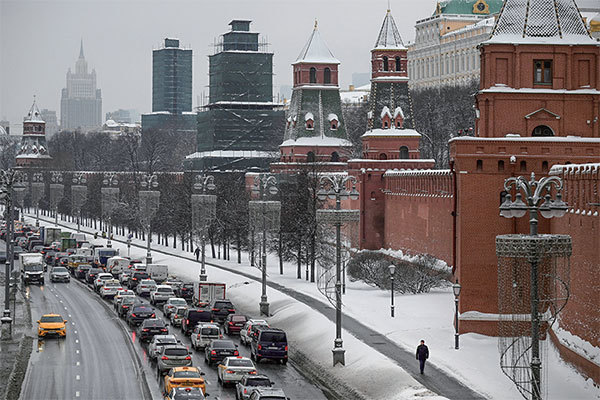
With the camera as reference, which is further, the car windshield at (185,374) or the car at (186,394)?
the car windshield at (185,374)

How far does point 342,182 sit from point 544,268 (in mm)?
12592

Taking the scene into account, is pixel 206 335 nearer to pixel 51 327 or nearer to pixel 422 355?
pixel 51 327

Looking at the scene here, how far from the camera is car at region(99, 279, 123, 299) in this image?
6600 cm

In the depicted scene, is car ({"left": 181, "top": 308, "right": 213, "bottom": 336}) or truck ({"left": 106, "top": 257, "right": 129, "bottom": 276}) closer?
car ({"left": 181, "top": 308, "right": 213, "bottom": 336})

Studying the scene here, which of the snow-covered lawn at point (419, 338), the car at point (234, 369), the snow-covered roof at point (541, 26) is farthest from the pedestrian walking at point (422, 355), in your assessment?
the snow-covered roof at point (541, 26)

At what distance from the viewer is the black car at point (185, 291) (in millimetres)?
64250

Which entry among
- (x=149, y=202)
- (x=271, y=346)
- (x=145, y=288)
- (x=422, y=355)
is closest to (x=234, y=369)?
(x=271, y=346)

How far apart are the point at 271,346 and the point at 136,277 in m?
29.9

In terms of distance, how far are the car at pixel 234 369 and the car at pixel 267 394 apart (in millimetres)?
4636

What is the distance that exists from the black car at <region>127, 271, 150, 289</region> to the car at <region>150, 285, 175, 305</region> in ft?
27.4

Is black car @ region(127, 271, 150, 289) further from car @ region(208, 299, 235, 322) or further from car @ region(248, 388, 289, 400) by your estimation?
car @ region(248, 388, 289, 400)

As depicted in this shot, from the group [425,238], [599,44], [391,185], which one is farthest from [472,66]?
[599,44]

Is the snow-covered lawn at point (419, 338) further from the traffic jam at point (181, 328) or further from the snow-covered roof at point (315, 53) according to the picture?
the snow-covered roof at point (315, 53)

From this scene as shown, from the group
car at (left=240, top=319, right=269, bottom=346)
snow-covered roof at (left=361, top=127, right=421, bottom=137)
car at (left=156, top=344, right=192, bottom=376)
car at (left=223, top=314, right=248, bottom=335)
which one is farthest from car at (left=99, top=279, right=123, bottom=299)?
snow-covered roof at (left=361, top=127, right=421, bottom=137)
